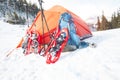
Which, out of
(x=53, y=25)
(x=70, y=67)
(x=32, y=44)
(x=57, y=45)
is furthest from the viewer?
(x=53, y=25)

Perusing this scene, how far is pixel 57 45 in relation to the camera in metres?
8.01

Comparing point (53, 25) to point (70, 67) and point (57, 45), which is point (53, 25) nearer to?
point (57, 45)

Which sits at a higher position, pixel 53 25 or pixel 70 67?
pixel 53 25

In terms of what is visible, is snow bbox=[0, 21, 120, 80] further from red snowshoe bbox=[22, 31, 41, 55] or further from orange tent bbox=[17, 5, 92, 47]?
orange tent bbox=[17, 5, 92, 47]

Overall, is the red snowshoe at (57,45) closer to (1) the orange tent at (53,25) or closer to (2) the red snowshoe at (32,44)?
(2) the red snowshoe at (32,44)

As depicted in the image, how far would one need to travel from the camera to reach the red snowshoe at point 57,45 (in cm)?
738

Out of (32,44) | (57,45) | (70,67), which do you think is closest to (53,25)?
(32,44)

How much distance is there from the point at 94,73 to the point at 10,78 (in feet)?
8.63

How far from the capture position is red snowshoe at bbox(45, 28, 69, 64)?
7377 mm

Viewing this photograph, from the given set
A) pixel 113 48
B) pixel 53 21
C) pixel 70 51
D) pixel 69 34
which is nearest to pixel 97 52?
pixel 113 48

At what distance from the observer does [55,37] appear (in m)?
8.44

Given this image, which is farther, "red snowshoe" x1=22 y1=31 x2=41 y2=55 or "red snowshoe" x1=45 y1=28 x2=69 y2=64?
"red snowshoe" x1=22 y1=31 x2=41 y2=55

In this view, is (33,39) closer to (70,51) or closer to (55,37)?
(55,37)

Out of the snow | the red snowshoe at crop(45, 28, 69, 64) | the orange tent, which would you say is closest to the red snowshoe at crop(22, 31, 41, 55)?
the orange tent
